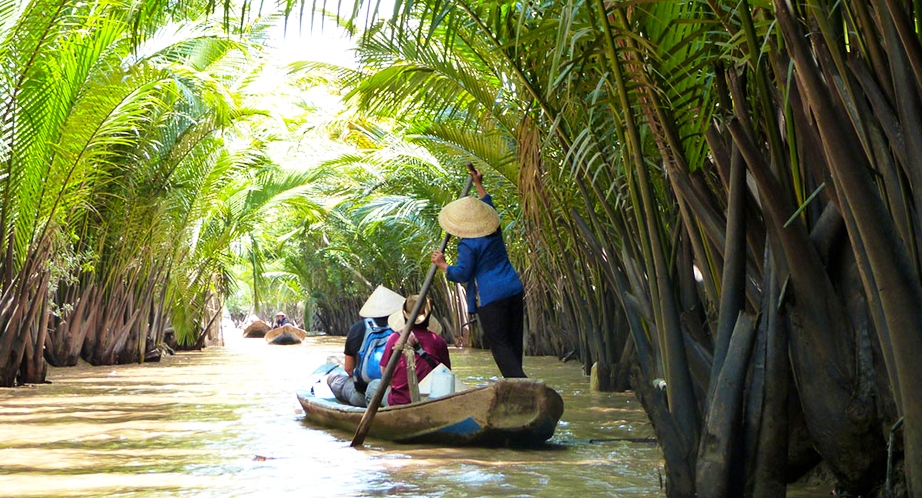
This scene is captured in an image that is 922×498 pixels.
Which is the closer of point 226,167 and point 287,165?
point 226,167

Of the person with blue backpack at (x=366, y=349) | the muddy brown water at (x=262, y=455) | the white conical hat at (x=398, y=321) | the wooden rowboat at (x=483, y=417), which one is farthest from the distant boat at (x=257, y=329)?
the wooden rowboat at (x=483, y=417)

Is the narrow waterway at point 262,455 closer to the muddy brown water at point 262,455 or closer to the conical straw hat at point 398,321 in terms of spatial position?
the muddy brown water at point 262,455

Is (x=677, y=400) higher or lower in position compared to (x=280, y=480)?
higher

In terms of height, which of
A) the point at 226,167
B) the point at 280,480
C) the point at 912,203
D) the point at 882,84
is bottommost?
the point at 280,480

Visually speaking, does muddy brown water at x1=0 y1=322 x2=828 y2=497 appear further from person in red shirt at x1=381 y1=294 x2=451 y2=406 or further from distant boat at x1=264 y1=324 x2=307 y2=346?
distant boat at x1=264 y1=324 x2=307 y2=346

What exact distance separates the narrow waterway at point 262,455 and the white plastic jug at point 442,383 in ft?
1.38

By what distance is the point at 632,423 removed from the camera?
712cm

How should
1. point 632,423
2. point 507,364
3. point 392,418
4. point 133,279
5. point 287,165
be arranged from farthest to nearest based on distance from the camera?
point 287,165, point 133,279, point 632,423, point 507,364, point 392,418

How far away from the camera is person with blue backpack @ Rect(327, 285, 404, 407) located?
23.1ft

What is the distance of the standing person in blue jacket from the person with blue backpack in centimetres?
80

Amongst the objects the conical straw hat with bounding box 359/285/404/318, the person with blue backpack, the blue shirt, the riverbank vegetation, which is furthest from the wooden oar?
the riverbank vegetation

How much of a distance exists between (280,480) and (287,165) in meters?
13.8

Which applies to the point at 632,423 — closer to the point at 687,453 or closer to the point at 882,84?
the point at 687,453

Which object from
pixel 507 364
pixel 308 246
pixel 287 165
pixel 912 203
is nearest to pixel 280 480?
pixel 507 364
